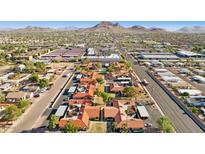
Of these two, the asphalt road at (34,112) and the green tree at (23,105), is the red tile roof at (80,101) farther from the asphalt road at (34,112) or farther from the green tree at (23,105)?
the green tree at (23,105)

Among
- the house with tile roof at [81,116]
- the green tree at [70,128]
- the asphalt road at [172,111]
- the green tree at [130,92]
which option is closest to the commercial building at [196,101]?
the asphalt road at [172,111]

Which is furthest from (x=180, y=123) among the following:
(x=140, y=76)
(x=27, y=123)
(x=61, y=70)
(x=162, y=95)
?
(x=61, y=70)

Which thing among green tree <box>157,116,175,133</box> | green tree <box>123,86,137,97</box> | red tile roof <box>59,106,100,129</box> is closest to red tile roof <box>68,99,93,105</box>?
red tile roof <box>59,106,100,129</box>

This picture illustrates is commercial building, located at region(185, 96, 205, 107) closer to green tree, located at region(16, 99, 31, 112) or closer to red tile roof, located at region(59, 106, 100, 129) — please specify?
red tile roof, located at region(59, 106, 100, 129)

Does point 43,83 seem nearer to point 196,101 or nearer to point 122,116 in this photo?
point 122,116

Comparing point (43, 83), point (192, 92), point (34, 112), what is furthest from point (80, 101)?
point (192, 92)

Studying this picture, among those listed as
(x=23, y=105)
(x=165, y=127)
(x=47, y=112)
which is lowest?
(x=47, y=112)
